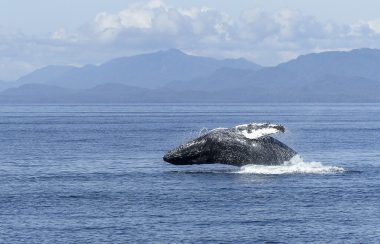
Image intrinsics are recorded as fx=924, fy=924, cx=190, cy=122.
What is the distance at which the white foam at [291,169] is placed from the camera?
56.7 metres

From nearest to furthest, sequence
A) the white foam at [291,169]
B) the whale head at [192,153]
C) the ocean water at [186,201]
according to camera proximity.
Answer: the ocean water at [186,201], the whale head at [192,153], the white foam at [291,169]

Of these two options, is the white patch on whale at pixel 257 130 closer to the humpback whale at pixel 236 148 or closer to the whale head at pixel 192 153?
the humpback whale at pixel 236 148

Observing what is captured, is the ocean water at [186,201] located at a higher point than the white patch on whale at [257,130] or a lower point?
lower

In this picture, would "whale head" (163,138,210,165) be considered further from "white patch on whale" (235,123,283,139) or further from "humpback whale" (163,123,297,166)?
"white patch on whale" (235,123,283,139)

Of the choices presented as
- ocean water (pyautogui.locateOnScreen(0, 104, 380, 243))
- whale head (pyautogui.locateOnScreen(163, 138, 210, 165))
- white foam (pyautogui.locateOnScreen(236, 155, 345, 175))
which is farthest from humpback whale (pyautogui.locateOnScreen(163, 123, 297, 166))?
ocean water (pyautogui.locateOnScreen(0, 104, 380, 243))

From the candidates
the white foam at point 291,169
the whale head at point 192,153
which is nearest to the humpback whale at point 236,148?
the whale head at point 192,153

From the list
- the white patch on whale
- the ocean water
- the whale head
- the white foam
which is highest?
the white patch on whale

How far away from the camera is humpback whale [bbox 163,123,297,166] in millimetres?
56312

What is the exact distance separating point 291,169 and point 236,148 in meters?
3.74

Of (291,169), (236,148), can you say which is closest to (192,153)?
(236,148)

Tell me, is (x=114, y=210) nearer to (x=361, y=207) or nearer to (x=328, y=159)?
(x=361, y=207)

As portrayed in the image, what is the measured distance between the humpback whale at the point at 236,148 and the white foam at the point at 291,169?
460 mm

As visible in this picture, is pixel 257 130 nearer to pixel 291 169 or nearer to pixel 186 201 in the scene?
pixel 291 169

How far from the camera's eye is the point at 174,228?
3922 centimetres
